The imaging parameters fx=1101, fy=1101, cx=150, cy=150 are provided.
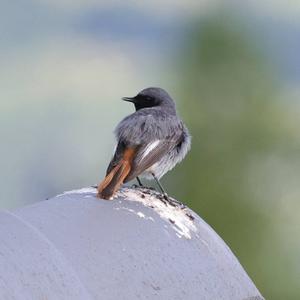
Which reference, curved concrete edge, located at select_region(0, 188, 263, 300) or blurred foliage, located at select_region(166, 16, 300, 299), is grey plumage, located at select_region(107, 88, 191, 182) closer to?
curved concrete edge, located at select_region(0, 188, 263, 300)

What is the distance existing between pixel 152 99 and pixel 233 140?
10.9m

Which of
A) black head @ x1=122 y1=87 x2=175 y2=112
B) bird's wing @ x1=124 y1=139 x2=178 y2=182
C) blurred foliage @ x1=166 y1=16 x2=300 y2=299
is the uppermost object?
black head @ x1=122 y1=87 x2=175 y2=112

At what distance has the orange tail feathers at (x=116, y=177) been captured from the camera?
3.66 m

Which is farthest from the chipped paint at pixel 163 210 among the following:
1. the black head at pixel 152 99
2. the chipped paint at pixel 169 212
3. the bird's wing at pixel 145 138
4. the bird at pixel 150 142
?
the black head at pixel 152 99

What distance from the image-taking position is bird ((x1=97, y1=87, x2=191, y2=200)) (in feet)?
15.2

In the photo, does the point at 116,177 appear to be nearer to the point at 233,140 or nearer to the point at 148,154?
the point at 148,154

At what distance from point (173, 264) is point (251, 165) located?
13553 millimetres

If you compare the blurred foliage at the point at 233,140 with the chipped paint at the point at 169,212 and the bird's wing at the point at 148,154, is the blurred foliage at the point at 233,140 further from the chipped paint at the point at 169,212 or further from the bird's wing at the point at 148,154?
the chipped paint at the point at 169,212

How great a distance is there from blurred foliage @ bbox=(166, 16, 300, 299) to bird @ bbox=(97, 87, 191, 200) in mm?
9690

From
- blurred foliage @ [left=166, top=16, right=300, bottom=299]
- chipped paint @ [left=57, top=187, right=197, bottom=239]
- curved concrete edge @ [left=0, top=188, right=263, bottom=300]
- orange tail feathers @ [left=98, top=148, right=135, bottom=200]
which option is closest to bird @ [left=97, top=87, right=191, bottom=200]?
orange tail feathers @ [left=98, top=148, right=135, bottom=200]

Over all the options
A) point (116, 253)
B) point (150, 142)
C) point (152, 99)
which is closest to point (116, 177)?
point (150, 142)

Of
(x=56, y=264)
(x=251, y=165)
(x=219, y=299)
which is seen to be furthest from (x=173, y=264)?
(x=251, y=165)

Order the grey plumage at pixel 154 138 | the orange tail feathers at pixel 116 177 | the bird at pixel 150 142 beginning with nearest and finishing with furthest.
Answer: the orange tail feathers at pixel 116 177
the bird at pixel 150 142
the grey plumage at pixel 154 138

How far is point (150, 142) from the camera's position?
196 inches
